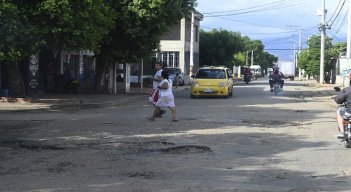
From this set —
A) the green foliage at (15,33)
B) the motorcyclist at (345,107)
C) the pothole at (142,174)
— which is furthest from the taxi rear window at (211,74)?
the pothole at (142,174)

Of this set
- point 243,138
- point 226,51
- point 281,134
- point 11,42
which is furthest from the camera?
point 226,51

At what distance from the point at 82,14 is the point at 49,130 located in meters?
6.86

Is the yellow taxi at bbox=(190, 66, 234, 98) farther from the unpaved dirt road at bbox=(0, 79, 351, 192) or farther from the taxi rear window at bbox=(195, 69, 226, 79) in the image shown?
the unpaved dirt road at bbox=(0, 79, 351, 192)

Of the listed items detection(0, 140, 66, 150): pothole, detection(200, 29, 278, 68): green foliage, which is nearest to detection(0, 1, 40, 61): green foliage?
detection(0, 140, 66, 150): pothole

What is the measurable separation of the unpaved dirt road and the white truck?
75716mm

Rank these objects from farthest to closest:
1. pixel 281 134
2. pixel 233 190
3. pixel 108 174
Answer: pixel 281 134, pixel 108 174, pixel 233 190

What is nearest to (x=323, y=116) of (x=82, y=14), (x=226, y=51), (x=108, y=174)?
(x=82, y=14)

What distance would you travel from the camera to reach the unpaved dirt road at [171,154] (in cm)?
794

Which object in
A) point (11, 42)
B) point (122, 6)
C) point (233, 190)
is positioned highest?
point (122, 6)

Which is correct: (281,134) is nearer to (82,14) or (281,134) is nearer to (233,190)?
(233,190)

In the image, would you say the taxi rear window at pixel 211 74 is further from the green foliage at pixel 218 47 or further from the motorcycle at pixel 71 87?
the green foliage at pixel 218 47

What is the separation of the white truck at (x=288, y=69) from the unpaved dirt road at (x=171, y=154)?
75716mm

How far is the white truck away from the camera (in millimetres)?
92000

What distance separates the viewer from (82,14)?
19719 millimetres
